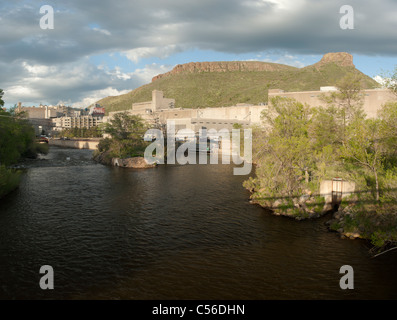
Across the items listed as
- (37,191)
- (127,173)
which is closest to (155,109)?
(127,173)

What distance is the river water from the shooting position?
14.2 metres

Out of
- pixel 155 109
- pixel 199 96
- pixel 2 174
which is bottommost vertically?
pixel 2 174

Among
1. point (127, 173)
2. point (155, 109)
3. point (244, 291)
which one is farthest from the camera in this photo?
point (155, 109)

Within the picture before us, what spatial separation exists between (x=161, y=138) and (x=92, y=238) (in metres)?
50.0

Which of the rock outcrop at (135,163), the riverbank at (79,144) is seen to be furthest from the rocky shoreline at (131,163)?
the riverbank at (79,144)

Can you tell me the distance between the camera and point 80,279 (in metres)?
15.0

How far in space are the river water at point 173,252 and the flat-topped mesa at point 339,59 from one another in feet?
543

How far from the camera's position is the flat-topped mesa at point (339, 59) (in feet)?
545

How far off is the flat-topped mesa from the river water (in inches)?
6519

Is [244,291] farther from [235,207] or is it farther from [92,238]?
A: [235,207]

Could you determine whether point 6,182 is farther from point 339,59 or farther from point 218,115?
point 339,59

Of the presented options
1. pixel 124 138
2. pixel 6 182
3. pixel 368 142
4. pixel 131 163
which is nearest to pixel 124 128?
pixel 124 138

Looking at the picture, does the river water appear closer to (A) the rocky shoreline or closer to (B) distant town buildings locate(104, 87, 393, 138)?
(A) the rocky shoreline

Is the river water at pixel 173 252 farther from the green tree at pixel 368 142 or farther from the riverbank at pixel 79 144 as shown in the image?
the riverbank at pixel 79 144
